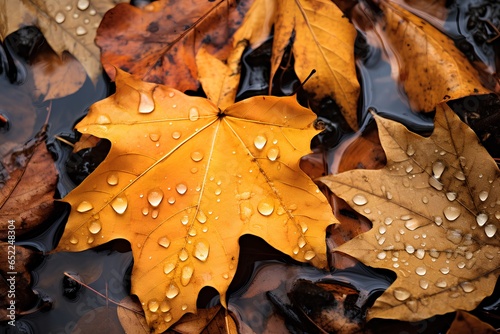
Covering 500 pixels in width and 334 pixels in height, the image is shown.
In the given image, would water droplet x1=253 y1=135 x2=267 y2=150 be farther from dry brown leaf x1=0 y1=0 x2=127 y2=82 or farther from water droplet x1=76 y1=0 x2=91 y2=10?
water droplet x1=76 y1=0 x2=91 y2=10

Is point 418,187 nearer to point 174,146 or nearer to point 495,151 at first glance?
point 495,151

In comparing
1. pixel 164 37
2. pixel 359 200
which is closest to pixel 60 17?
pixel 164 37

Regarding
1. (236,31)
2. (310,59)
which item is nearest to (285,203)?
(310,59)

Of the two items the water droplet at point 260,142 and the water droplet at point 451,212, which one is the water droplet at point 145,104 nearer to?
the water droplet at point 260,142

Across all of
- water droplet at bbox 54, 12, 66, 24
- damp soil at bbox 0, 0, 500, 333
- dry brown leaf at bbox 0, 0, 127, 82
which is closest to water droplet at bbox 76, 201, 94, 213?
damp soil at bbox 0, 0, 500, 333

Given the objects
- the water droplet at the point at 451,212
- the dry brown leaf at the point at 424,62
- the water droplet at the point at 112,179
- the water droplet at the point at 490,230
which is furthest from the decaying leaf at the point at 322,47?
the water droplet at the point at 112,179

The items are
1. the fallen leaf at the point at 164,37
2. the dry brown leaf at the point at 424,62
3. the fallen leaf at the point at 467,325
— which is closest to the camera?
the fallen leaf at the point at 467,325

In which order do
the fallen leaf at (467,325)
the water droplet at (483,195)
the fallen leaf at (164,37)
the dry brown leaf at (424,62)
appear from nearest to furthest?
the fallen leaf at (467,325), the water droplet at (483,195), the dry brown leaf at (424,62), the fallen leaf at (164,37)
